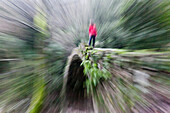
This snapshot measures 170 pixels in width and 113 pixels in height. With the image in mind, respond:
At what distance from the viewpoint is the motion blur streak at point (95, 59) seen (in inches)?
37.8

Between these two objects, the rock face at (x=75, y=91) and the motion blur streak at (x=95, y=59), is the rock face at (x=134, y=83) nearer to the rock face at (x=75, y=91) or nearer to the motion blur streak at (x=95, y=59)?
the motion blur streak at (x=95, y=59)

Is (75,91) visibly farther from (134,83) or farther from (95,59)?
(134,83)

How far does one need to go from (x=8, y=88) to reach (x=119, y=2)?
402 cm

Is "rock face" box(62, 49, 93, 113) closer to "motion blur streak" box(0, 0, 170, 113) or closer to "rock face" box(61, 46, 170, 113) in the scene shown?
"motion blur streak" box(0, 0, 170, 113)

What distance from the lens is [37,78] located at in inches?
111

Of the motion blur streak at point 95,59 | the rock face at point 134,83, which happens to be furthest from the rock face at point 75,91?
the rock face at point 134,83

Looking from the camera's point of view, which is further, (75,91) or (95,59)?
(75,91)

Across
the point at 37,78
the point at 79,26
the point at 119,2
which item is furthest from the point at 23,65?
the point at 79,26

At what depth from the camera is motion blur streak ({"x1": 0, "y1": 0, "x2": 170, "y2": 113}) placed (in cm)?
96

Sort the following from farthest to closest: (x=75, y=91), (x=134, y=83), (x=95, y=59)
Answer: (x=75, y=91), (x=95, y=59), (x=134, y=83)

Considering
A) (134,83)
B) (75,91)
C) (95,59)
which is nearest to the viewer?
(134,83)

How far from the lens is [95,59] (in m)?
2.00

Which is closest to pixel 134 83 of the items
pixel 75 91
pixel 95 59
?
pixel 95 59

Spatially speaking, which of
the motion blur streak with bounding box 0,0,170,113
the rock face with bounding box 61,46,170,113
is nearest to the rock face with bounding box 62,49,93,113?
the motion blur streak with bounding box 0,0,170,113
